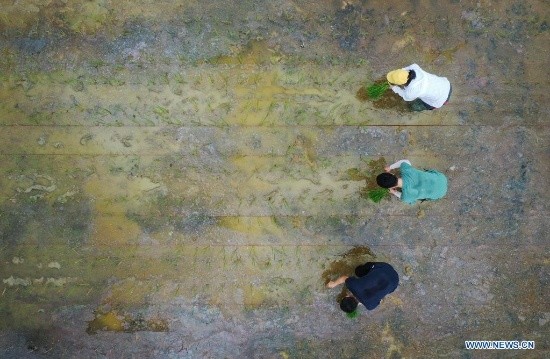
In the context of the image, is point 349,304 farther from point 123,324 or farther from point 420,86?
point 123,324

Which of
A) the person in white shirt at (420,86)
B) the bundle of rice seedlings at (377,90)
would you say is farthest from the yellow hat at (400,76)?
the bundle of rice seedlings at (377,90)

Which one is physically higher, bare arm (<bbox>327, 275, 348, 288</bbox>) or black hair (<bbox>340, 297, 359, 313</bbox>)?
bare arm (<bbox>327, 275, 348, 288</bbox>)

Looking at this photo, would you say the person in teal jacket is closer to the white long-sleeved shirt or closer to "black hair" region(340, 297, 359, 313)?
the white long-sleeved shirt

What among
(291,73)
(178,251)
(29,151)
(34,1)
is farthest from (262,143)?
(34,1)

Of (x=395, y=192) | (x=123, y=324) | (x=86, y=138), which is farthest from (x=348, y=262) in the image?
(x=86, y=138)
